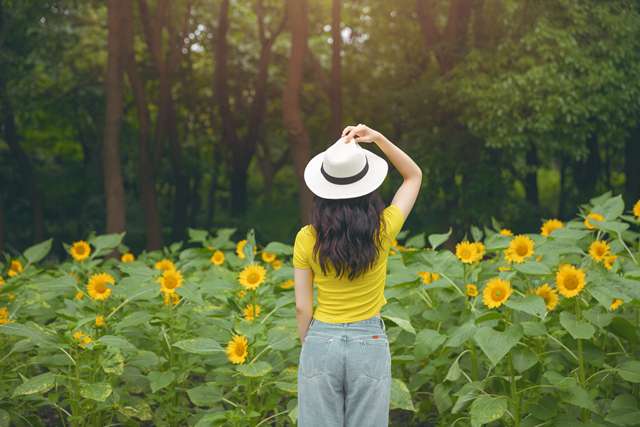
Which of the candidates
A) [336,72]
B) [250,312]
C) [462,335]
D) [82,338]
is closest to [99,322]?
[82,338]

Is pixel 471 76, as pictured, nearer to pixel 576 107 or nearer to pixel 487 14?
pixel 576 107

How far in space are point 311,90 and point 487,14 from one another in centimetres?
784

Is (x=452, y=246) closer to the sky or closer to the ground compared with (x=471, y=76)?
closer to the ground

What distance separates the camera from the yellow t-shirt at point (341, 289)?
129 inches

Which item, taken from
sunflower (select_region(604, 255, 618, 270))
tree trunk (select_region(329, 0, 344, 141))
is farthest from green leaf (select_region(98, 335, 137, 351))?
tree trunk (select_region(329, 0, 344, 141))

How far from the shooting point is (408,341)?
15.0 feet

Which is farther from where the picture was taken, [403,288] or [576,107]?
[576,107]

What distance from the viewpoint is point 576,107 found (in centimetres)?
1262

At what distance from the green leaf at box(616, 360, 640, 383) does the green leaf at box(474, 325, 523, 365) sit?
518 millimetres

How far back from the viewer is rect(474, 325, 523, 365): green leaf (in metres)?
3.81

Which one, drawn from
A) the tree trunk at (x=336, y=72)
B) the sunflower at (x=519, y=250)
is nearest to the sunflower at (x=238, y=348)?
the sunflower at (x=519, y=250)

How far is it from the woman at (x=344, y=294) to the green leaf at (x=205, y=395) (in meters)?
1.15

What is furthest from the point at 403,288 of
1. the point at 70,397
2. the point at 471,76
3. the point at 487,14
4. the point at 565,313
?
the point at 487,14

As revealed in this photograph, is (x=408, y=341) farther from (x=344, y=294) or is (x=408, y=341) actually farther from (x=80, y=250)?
(x=80, y=250)
